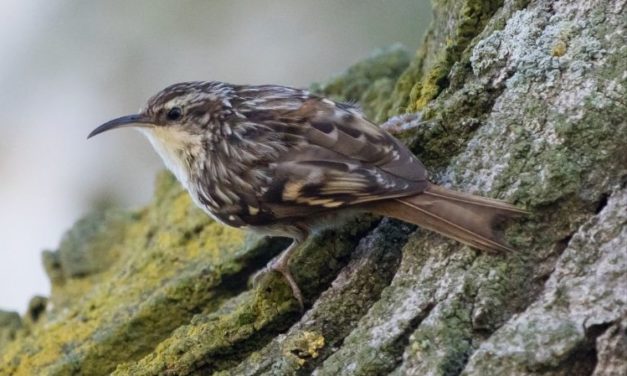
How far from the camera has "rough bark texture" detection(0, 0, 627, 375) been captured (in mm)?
2359

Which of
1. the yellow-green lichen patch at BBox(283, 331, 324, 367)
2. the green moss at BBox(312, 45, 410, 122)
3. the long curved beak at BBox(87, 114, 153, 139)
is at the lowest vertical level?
the yellow-green lichen patch at BBox(283, 331, 324, 367)

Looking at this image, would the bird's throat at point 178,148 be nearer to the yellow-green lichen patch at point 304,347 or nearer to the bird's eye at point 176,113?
the bird's eye at point 176,113

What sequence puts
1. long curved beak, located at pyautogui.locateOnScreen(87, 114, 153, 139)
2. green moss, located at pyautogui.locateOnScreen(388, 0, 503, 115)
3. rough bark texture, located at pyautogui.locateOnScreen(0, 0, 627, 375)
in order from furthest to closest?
long curved beak, located at pyautogui.locateOnScreen(87, 114, 153, 139) < green moss, located at pyautogui.locateOnScreen(388, 0, 503, 115) < rough bark texture, located at pyautogui.locateOnScreen(0, 0, 627, 375)

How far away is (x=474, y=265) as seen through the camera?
2.59 m

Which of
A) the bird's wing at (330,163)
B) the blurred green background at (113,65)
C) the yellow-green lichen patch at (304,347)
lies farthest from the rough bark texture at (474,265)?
the blurred green background at (113,65)

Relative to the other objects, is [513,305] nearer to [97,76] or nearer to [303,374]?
[303,374]

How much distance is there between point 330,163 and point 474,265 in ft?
1.91

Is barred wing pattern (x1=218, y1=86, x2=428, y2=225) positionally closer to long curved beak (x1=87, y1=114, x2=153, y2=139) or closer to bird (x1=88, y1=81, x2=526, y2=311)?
bird (x1=88, y1=81, x2=526, y2=311)

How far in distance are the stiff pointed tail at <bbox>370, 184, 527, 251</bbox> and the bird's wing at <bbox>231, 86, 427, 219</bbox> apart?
41 millimetres

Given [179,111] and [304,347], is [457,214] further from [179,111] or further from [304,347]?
[179,111]

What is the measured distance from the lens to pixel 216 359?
2959 mm

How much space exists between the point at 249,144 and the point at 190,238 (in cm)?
95

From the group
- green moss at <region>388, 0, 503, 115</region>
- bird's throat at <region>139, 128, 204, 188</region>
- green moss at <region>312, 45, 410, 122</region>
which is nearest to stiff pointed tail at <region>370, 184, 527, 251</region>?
A: green moss at <region>388, 0, 503, 115</region>

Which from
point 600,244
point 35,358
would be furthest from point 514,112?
point 35,358
